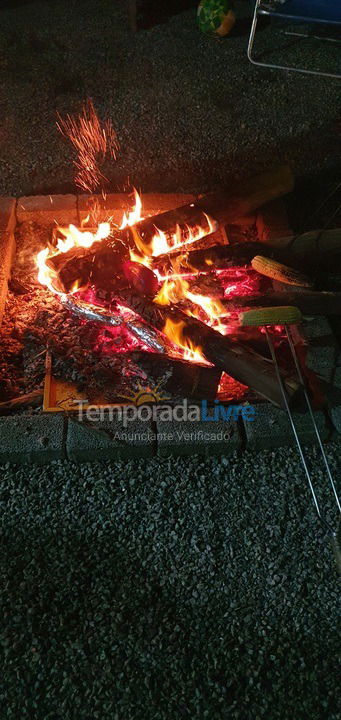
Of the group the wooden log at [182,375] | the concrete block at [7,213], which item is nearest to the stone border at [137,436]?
the wooden log at [182,375]

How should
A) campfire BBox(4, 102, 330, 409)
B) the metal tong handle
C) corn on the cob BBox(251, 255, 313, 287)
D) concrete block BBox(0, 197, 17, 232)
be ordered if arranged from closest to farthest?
the metal tong handle, campfire BBox(4, 102, 330, 409), corn on the cob BBox(251, 255, 313, 287), concrete block BBox(0, 197, 17, 232)

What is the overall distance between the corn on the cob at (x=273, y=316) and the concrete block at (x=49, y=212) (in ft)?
6.26

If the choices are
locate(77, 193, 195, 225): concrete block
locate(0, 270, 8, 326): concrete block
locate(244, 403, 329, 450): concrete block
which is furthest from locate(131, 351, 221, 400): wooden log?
locate(77, 193, 195, 225): concrete block

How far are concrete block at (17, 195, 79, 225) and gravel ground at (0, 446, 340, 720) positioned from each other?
7.06ft

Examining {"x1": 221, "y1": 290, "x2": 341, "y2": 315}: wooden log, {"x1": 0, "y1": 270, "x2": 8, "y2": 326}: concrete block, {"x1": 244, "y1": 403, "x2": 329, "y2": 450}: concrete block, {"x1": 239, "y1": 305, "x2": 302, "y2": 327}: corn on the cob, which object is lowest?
{"x1": 0, "y1": 270, "x2": 8, "y2": 326}: concrete block

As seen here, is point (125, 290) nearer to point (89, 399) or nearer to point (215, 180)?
point (89, 399)

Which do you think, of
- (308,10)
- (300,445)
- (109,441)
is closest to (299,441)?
(300,445)

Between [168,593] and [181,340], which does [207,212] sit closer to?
[181,340]

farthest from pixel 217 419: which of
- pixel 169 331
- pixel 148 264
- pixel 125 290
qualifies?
pixel 148 264

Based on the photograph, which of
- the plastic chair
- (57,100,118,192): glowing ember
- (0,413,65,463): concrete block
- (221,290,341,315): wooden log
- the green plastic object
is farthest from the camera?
the green plastic object

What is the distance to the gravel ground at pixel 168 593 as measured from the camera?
228 cm

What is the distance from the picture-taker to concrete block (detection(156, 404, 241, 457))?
303 centimetres

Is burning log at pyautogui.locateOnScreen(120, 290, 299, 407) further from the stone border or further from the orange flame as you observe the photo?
the stone border

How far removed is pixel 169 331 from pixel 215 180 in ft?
7.11
